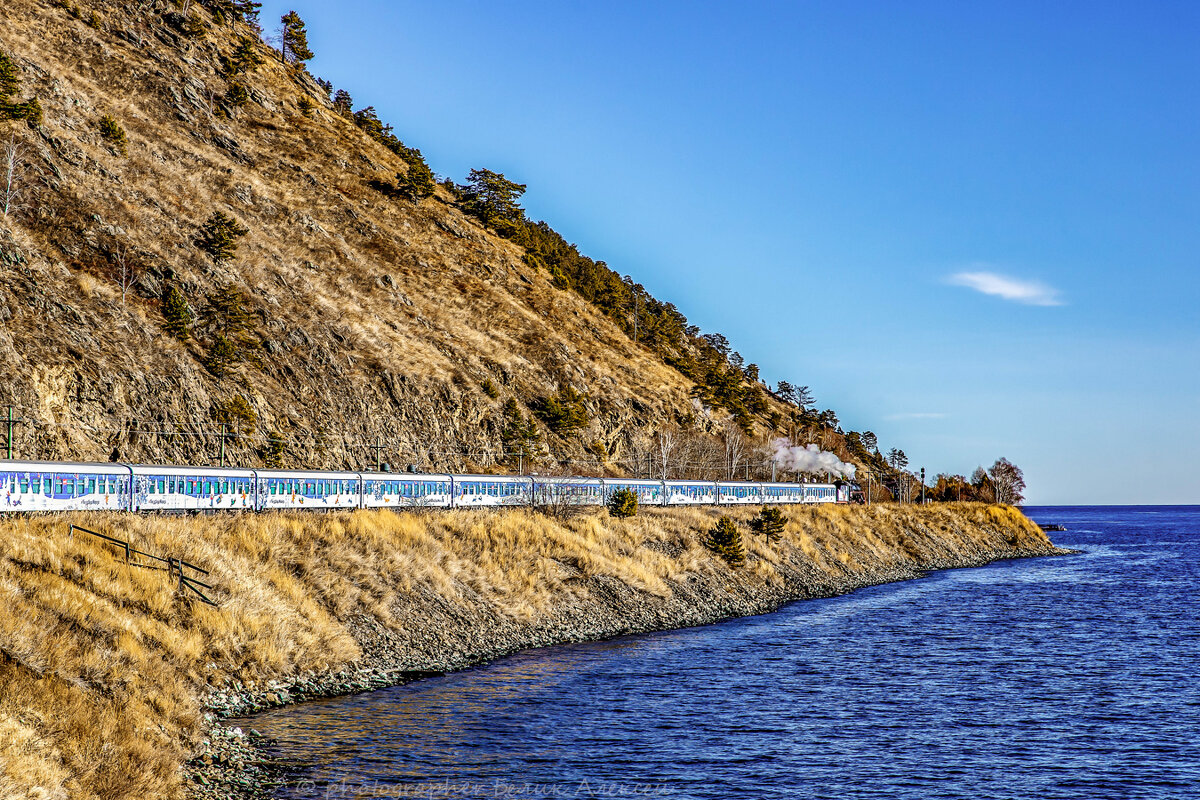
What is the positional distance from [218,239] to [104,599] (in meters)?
59.3

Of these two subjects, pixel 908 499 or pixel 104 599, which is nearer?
pixel 104 599

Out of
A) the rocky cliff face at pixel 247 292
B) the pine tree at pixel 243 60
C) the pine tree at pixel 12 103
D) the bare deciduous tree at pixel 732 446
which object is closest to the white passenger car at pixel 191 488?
the rocky cliff face at pixel 247 292

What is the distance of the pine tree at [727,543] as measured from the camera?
52781 millimetres

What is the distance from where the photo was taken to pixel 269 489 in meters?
40.1

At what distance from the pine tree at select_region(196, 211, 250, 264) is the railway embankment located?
4261cm

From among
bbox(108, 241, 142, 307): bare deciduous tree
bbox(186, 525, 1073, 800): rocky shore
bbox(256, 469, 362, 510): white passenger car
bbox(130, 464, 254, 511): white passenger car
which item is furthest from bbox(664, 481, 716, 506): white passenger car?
bbox(108, 241, 142, 307): bare deciduous tree

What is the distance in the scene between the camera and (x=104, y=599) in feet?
78.4

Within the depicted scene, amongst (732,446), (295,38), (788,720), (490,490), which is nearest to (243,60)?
(295,38)

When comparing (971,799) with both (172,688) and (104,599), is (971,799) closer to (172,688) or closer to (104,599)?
(172,688)

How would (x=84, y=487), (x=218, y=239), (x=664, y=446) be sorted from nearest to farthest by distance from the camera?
1. (x=84, y=487)
2. (x=218, y=239)
3. (x=664, y=446)

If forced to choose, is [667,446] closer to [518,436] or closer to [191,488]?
[518,436]

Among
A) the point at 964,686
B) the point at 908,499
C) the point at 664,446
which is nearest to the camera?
the point at 964,686

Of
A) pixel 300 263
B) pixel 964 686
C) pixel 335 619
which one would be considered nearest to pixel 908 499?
pixel 300 263

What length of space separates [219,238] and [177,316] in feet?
42.8
